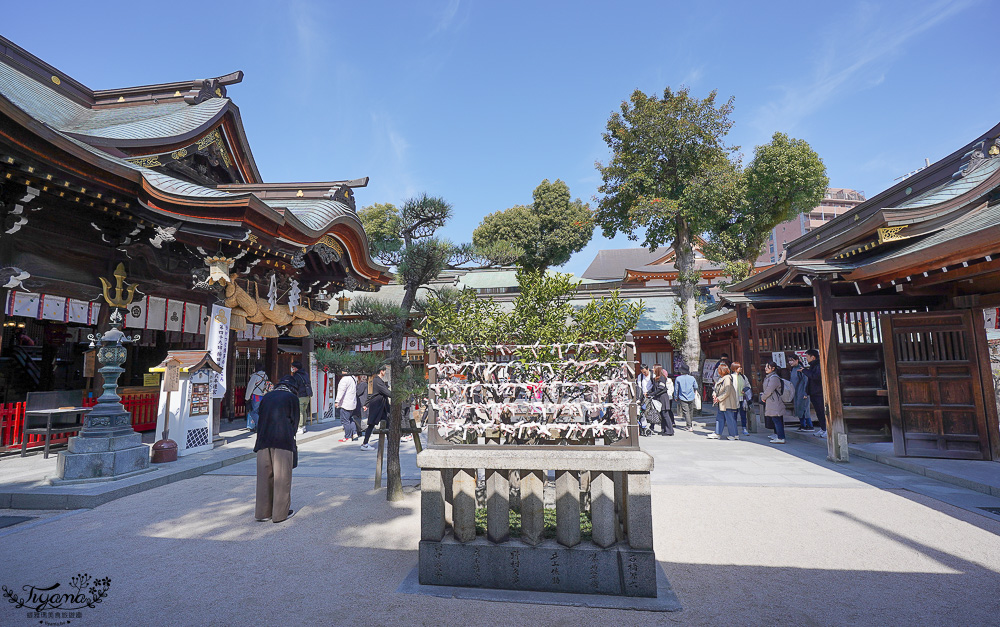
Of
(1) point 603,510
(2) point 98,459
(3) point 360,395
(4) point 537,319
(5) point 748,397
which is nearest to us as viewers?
(1) point 603,510

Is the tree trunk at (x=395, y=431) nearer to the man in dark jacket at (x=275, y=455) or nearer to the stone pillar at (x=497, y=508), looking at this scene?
the man in dark jacket at (x=275, y=455)

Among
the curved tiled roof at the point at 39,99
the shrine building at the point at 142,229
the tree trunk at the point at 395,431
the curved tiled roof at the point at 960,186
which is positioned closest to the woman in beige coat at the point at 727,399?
the curved tiled roof at the point at 960,186

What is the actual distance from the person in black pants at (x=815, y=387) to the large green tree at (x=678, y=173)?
429 centimetres

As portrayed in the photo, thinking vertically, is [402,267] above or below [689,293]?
below

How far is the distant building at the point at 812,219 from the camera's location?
6222 cm

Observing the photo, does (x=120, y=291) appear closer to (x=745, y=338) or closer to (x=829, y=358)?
(x=829, y=358)

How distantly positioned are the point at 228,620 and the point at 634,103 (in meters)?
15.8

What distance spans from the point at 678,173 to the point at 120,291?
1440cm

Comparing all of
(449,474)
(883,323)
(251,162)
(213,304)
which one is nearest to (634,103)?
(883,323)

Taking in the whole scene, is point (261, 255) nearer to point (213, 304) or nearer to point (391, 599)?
point (213, 304)

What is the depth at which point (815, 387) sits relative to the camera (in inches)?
382

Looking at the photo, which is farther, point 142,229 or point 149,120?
point 149,120

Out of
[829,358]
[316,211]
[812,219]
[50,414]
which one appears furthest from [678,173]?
[812,219]

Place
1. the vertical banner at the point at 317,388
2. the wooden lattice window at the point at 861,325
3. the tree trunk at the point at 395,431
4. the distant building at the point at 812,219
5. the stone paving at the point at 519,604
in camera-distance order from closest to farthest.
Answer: the stone paving at the point at 519,604
the tree trunk at the point at 395,431
the wooden lattice window at the point at 861,325
the vertical banner at the point at 317,388
the distant building at the point at 812,219
